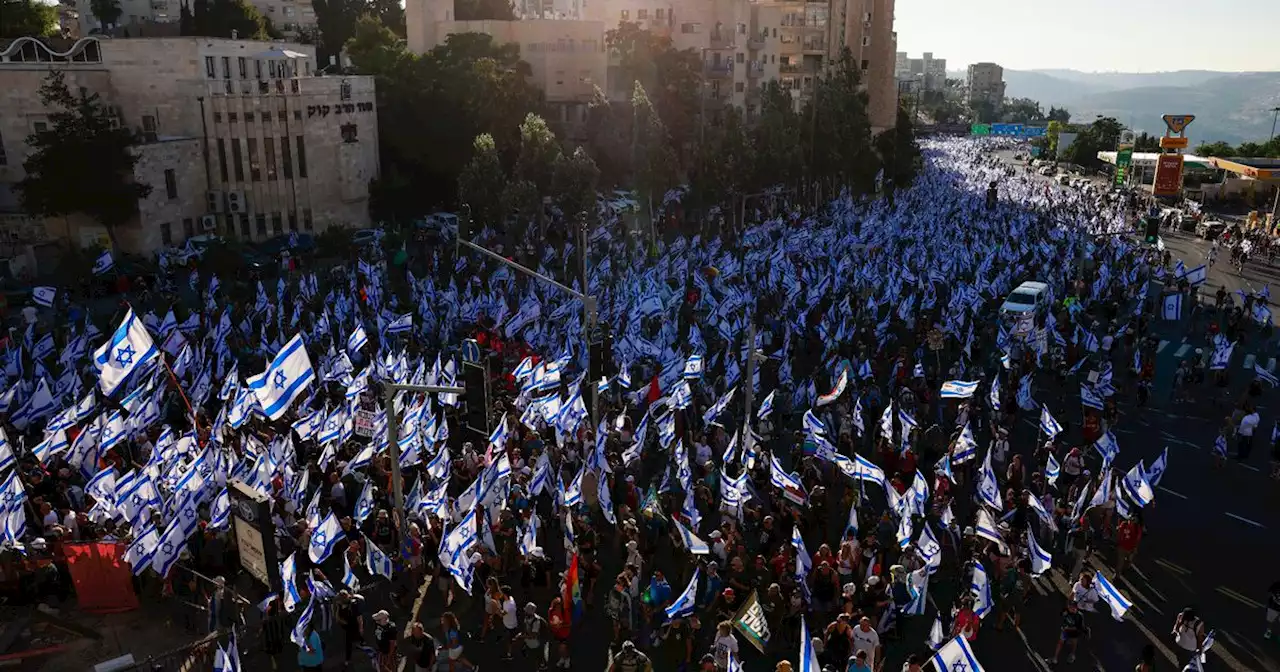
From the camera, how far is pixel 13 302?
113ft

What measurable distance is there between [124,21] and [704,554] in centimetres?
11079

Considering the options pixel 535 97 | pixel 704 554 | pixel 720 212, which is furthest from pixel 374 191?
pixel 704 554

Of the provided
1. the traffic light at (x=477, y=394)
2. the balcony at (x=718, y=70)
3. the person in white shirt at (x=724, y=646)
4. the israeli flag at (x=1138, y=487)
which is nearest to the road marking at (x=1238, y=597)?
A: the israeli flag at (x=1138, y=487)

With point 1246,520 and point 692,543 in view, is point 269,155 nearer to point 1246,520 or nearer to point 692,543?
point 692,543

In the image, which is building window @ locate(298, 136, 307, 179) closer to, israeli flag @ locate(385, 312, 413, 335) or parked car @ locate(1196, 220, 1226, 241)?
israeli flag @ locate(385, 312, 413, 335)

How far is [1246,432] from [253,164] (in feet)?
140

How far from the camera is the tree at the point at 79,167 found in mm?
39219

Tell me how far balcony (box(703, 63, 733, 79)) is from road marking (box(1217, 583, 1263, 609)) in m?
63.3

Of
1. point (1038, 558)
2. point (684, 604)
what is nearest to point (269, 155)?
point (684, 604)

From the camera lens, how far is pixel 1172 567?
55.3 ft

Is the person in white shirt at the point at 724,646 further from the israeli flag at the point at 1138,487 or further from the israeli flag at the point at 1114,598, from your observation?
the israeli flag at the point at 1138,487

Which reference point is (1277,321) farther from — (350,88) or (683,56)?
(350,88)

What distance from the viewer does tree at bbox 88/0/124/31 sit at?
281 ft

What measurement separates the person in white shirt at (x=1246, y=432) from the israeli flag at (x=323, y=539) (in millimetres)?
19224
